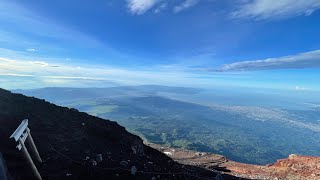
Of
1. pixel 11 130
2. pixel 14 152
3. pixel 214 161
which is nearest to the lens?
pixel 14 152

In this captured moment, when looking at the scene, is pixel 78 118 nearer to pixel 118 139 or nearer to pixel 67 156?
pixel 118 139

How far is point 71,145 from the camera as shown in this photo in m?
21.3

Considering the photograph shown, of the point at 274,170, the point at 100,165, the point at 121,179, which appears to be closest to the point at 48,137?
the point at 100,165

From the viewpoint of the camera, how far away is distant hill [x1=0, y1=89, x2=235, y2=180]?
16.5m

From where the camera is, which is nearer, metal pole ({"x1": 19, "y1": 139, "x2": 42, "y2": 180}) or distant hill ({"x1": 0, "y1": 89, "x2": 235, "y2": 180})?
metal pole ({"x1": 19, "y1": 139, "x2": 42, "y2": 180})

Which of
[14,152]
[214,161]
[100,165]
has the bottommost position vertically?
[214,161]

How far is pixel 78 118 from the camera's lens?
28609 mm

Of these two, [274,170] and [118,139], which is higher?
[118,139]

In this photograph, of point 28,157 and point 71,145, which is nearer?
point 28,157

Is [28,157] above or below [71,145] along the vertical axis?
above

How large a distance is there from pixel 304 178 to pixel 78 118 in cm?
2799

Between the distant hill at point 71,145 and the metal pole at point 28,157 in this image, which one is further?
the distant hill at point 71,145

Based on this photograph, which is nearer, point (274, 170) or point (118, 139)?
point (118, 139)

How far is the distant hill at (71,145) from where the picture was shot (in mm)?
16484
